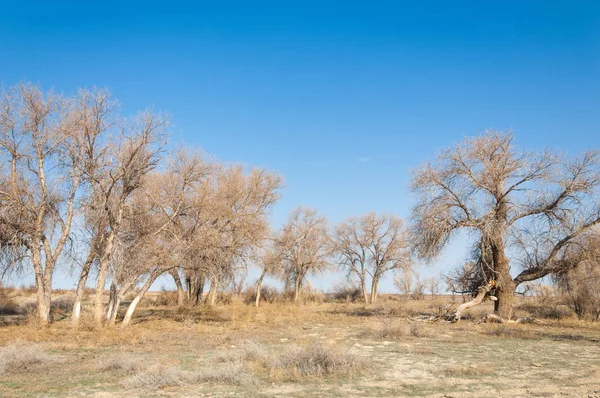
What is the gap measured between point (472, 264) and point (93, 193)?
741 inches

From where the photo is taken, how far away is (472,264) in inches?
1009

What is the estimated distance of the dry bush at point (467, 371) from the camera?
9.73 meters

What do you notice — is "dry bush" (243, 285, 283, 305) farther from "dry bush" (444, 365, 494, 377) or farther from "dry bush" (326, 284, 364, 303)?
"dry bush" (444, 365, 494, 377)

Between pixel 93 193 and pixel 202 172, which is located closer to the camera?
pixel 93 193

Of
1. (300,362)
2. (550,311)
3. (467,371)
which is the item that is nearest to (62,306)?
(300,362)

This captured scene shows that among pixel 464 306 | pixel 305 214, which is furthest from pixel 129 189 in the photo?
pixel 305 214

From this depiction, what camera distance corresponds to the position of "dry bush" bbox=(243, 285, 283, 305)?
42.6 m

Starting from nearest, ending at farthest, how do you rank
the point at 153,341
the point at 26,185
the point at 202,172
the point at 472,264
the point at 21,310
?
1. the point at 153,341
2. the point at 26,185
3. the point at 202,172
4. the point at 472,264
5. the point at 21,310

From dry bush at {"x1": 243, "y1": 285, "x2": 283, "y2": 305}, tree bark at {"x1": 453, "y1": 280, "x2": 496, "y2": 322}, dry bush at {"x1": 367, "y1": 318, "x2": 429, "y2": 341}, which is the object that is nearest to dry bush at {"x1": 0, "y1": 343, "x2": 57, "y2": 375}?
dry bush at {"x1": 367, "y1": 318, "x2": 429, "y2": 341}

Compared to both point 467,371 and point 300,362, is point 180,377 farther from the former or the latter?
point 467,371

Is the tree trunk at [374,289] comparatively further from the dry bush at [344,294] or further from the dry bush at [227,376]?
the dry bush at [227,376]

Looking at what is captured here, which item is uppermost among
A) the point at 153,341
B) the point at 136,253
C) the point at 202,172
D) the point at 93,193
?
the point at 202,172

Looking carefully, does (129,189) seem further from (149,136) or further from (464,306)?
(464,306)

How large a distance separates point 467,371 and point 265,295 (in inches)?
1393
